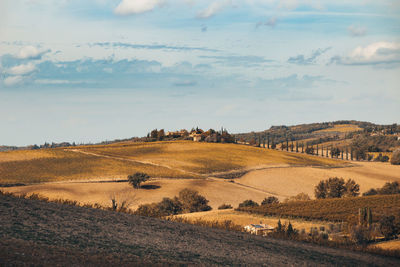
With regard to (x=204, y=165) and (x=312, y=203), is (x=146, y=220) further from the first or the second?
(x=204, y=165)

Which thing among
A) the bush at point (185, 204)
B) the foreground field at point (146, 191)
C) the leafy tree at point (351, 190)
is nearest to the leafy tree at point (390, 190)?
the leafy tree at point (351, 190)

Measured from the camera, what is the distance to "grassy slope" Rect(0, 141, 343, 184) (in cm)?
10100

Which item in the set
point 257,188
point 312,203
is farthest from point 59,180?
point 312,203

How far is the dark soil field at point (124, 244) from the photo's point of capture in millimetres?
10764

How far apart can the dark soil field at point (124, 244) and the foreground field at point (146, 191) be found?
201 feet

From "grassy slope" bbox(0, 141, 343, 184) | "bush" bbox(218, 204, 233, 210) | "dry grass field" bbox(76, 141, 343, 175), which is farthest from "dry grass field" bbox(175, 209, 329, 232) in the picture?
"dry grass field" bbox(76, 141, 343, 175)

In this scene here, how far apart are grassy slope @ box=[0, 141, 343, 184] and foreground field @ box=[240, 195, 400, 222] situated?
124ft

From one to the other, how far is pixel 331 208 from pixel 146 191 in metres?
38.1

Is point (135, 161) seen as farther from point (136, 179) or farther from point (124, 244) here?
point (124, 244)

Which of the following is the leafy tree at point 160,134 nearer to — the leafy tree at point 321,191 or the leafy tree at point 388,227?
the leafy tree at point 321,191

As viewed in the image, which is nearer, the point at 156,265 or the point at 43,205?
the point at 156,265

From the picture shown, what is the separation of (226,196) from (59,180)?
3695 centimetres

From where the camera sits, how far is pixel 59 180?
95000 mm

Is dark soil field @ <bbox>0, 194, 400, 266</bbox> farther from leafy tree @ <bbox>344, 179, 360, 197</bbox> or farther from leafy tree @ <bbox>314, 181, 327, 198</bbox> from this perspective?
leafy tree @ <bbox>344, 179, 360, 197</bbox>
